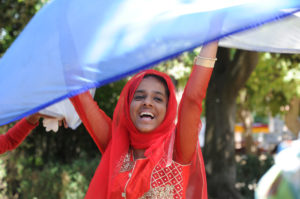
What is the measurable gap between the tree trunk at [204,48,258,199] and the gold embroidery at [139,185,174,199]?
5.63 meters

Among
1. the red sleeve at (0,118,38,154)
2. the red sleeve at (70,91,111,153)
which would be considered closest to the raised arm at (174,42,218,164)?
the red sleeve at (70,91,111,153)

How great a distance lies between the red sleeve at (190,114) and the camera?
2.02 m

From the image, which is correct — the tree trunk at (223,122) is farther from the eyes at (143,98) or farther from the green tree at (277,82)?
the eyes at (143,98)

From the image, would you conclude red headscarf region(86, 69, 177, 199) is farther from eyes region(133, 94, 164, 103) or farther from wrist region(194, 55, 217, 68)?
wrist region(194, 55, 217, 68)

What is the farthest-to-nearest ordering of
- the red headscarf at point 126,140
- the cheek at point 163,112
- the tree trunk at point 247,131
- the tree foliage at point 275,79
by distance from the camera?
the tree trunk at point 247,131
the tree foliage at point 275,79
the cheek at point 163,112
the red headscarf at point 126,140

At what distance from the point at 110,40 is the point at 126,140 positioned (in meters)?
0.99

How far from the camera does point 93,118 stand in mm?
2436

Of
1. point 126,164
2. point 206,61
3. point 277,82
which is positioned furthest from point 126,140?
point 277,82

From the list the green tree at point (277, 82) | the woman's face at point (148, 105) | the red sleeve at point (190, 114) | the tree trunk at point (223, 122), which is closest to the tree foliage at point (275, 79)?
the green tree at point (277, 82)

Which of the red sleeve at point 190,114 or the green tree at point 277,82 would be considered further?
the green tree at point 277,82

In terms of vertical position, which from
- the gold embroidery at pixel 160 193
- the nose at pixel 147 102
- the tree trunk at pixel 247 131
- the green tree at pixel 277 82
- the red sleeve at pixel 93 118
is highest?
the green tree at pixel 277 82

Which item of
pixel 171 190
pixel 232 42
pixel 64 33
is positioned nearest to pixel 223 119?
pixel 232 42

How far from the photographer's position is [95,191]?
2395 millimetres

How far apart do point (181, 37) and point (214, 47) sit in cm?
36
